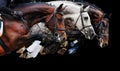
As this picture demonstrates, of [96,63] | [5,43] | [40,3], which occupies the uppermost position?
[40,3]

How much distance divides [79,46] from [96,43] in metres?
0.22

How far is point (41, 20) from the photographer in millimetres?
4820

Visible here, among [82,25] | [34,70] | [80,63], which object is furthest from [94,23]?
[34,70]

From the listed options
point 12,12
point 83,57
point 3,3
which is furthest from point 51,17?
point 83,57

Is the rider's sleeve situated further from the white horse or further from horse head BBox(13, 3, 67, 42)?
the white horse

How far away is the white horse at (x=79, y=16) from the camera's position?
4.91m

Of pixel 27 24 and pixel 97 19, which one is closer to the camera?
pixel 27 24

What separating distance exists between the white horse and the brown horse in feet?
0.24

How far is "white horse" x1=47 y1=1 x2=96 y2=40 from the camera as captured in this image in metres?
4.91

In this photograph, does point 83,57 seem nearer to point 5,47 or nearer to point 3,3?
point 5,47

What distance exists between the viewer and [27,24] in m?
4.75

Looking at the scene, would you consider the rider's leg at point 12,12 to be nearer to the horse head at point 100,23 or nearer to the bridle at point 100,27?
the horse head at point 100,23

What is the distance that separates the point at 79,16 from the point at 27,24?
62 cm

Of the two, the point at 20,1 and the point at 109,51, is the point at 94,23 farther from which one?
the point at 20,1
